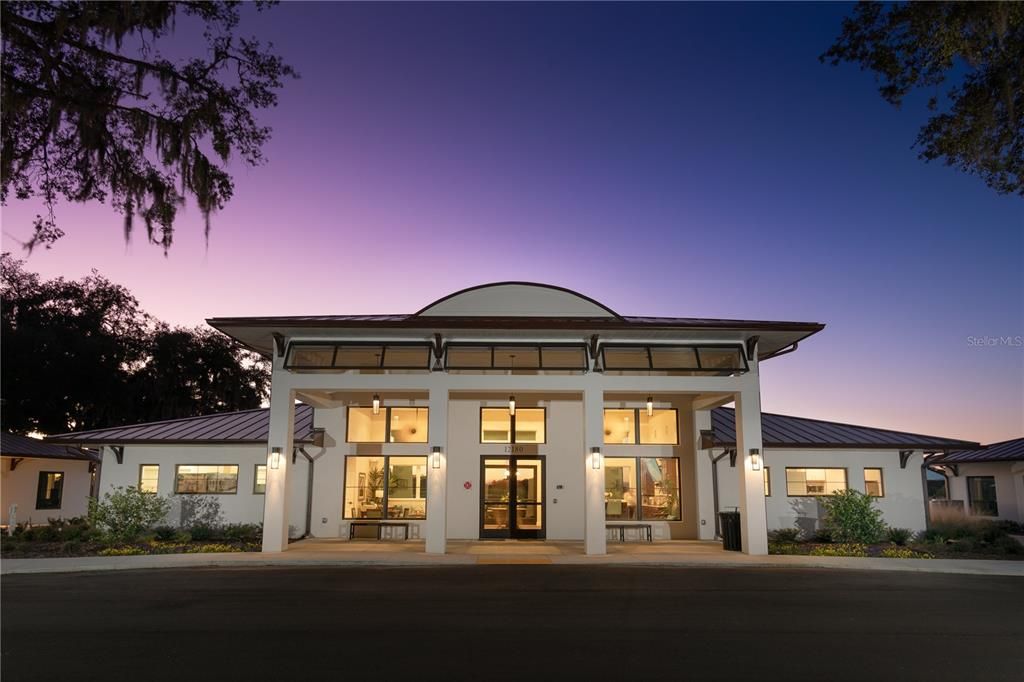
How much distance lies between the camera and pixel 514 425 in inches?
802

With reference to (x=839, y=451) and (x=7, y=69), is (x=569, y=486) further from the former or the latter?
(x=7, y=69)

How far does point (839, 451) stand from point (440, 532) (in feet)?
39.1

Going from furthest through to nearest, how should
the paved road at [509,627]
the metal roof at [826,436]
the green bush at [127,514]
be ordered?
the metal roof at [826,436]
the green bush at [127,514]
the paved road at [509,627]

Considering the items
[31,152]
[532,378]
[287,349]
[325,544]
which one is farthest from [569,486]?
[31,152]

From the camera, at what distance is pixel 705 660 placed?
23.0ft

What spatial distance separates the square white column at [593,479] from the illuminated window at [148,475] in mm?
12486

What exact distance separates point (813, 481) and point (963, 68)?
1423 cm

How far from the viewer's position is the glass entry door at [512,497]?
1986 cm

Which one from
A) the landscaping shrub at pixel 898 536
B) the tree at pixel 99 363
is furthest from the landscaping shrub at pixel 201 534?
the tree at pixel 99 363

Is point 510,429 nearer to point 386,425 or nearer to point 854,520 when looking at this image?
point 386,425

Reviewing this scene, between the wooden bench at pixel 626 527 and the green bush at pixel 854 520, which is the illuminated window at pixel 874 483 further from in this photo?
the wooden bench at pixel 626 527

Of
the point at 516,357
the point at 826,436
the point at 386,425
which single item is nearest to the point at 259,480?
the point at 386,425

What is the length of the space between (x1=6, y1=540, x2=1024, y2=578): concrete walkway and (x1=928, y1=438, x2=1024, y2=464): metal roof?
9115mm

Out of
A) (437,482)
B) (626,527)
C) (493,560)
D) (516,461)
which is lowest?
(493,560)
